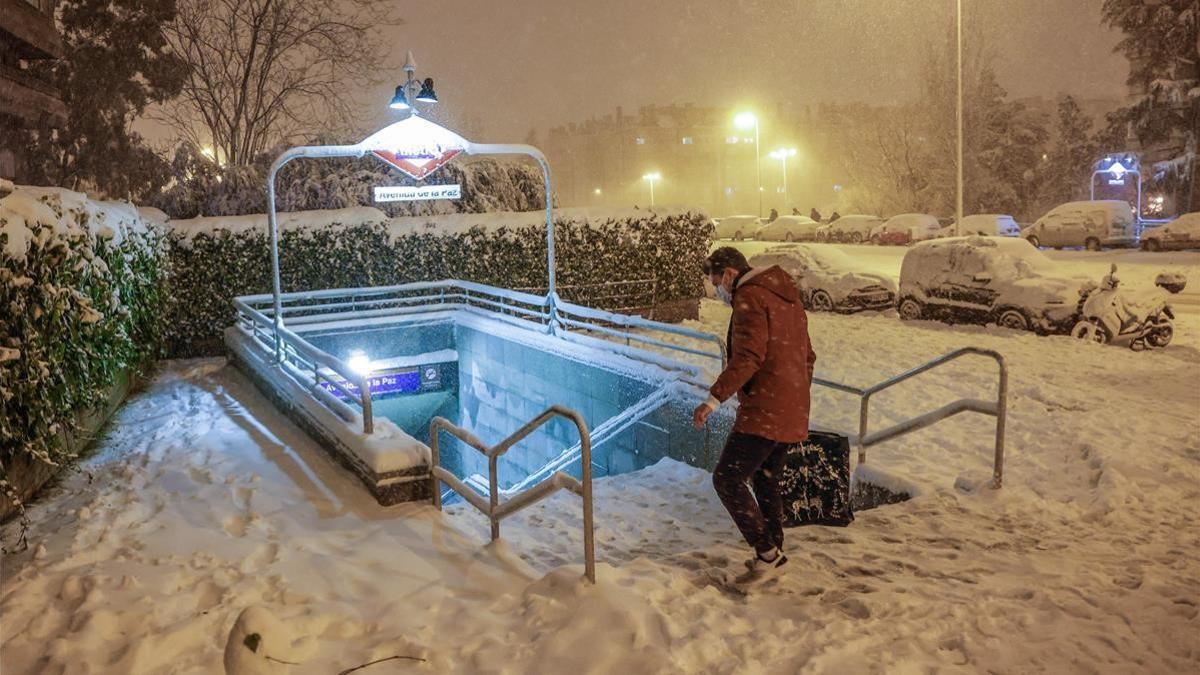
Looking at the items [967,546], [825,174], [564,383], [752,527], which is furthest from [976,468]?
[825,174]

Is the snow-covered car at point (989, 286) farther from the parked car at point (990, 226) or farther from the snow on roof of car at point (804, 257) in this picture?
the parked car at point (990, 226)

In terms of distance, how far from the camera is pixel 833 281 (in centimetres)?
1853

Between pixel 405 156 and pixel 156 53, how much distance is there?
23.0 metres

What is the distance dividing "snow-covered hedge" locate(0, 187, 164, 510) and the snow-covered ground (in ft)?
2.24

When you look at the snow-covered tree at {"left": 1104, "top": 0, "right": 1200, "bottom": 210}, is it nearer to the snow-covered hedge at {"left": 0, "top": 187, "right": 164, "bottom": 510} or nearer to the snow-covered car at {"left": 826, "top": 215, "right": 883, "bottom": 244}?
the snow-covered car at {"left": 826, "top": 215, "right": 883, "bottom": 244}

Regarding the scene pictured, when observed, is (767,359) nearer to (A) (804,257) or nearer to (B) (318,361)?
(B) (318,361)

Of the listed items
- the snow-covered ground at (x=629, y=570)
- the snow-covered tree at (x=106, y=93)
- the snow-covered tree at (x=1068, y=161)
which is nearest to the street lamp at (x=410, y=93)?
the snow-covered ground at (x=629, y=570)

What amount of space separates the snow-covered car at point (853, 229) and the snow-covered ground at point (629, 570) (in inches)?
1447

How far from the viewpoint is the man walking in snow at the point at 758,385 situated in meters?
4.61

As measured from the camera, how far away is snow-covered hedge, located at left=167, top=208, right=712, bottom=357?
51.0 ft

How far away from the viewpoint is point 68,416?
22.6ft

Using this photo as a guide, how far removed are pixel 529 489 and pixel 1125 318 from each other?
11359 mm

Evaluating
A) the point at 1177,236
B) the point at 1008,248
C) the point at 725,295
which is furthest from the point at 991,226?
the point at 725,295

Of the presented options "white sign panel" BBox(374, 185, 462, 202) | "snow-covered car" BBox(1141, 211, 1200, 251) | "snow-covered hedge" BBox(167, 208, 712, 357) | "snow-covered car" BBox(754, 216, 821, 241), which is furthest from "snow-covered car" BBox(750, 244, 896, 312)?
"snow-covered car" BBox(754, 216, 821, 241)
